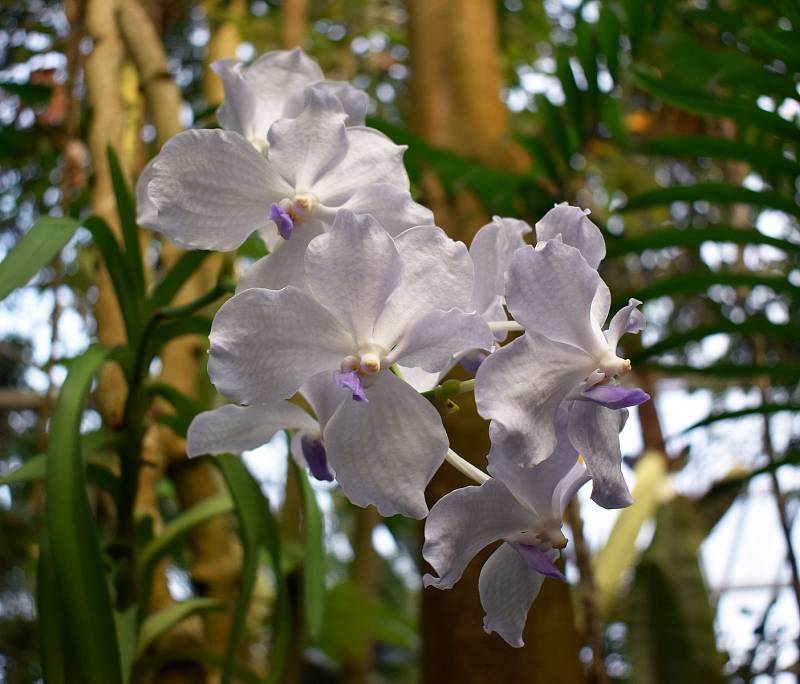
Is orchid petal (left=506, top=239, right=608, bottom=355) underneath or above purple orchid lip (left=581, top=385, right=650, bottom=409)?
above

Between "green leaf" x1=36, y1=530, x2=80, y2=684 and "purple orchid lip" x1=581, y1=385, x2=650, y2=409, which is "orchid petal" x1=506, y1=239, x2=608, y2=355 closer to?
"purple orchid lip" x1=581, y1=385, x2=650, y2=409

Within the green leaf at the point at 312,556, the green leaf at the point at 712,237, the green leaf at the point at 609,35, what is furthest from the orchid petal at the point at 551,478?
the green leaf at the point at 609,35

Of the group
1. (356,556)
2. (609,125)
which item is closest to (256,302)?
(609,125)

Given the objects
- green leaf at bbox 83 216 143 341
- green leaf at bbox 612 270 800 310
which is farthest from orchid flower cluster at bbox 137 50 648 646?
green leaf at bbox 612 270 800 310

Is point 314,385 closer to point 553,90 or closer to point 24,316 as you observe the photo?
point 553,90

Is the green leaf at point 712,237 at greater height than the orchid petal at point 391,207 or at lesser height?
lesser

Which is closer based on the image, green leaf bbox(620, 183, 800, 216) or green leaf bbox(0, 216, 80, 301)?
green leaf bbox(0, 216, 80, 301)

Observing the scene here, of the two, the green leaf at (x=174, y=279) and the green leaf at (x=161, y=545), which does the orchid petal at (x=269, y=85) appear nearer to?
the green leaf at (x=174, y=279)

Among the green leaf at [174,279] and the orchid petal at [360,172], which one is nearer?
the orchid petal at [360,172]
